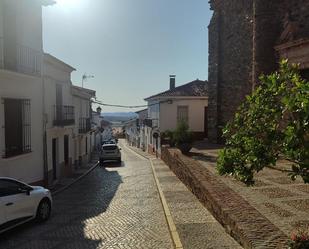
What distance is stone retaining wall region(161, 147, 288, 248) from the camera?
650 cm

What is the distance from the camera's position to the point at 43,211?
11062 mm

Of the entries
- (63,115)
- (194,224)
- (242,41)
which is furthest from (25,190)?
(242,41)

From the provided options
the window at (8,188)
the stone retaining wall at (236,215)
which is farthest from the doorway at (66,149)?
the window at (8,188)

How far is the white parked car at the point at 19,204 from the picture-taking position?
9.17 metres

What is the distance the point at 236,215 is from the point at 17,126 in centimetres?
930

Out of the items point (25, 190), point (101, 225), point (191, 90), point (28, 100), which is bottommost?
point (101, 225)

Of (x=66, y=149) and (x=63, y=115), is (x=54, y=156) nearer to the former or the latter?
(x=63, y=115)

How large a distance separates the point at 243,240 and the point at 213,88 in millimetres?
17970

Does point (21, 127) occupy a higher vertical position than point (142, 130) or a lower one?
higher

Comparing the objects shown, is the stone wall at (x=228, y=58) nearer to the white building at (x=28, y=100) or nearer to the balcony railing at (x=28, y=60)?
the white building at (x=28, y=100)

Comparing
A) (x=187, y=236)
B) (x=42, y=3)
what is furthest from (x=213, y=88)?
(x=187, y=236)

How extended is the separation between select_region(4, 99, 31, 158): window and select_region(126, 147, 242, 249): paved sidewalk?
5065mm

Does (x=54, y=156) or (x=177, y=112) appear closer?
(x=54, y=156)

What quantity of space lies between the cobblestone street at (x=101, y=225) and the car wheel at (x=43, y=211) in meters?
0.18
